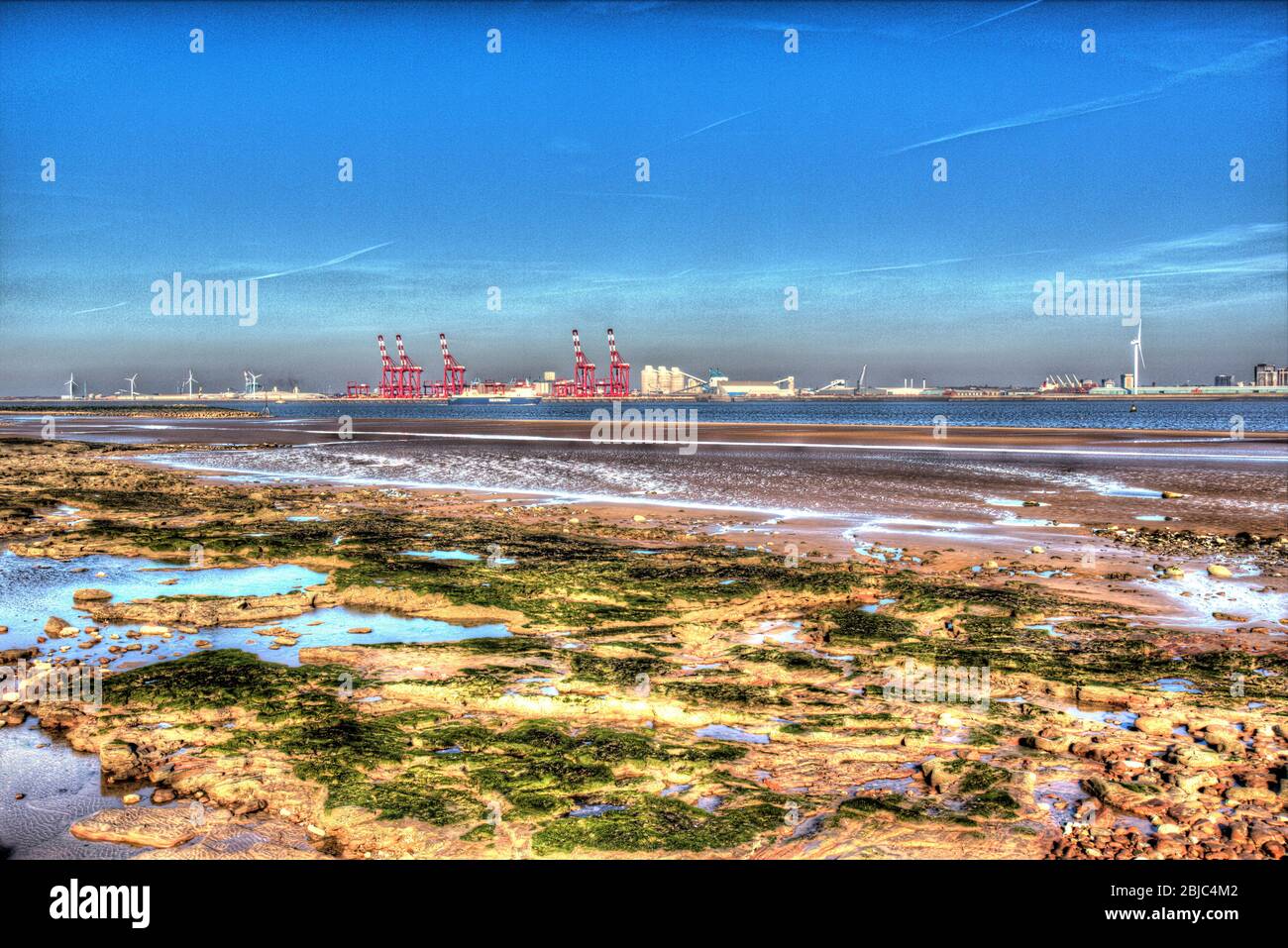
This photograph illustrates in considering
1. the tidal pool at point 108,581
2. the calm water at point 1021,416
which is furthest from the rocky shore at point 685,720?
the calm water at point 1021,416

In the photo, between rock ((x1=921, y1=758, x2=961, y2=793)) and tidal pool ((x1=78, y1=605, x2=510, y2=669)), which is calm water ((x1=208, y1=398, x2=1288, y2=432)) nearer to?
tidal pool ((x1=78, y1=605, x2=510, y2=669))

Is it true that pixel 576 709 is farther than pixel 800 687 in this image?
No

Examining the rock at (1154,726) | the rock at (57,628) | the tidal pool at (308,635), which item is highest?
the rock at (57,628)

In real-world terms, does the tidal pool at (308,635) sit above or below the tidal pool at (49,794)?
above

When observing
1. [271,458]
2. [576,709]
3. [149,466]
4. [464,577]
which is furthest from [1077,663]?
[271,458]

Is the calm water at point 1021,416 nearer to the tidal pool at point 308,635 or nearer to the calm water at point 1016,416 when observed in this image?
the calm water at point 1016,416

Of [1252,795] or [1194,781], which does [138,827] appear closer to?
[1194,781]

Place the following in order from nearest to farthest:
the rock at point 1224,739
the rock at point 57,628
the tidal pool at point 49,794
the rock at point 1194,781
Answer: the tidal pool at point 49,794 < the rock at point 1194,781 < the rock at point 1224,739 < the rock at point 57,628

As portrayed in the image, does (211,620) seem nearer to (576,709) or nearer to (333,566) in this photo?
(333,566)
